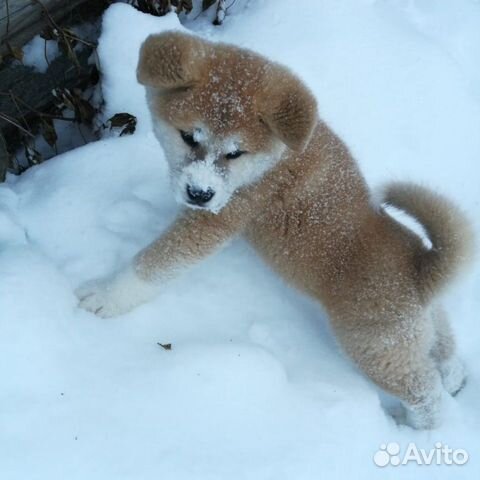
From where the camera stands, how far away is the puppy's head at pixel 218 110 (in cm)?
213

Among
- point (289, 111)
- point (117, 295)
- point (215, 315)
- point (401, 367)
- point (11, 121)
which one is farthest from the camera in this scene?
point (11, 121)

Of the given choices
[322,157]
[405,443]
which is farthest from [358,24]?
[405,443]

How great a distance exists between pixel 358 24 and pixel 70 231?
82.4 inches

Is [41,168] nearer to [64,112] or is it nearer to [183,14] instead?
[64,112]

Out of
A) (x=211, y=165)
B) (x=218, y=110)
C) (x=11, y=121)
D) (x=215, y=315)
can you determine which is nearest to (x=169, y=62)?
(x=218, y=110)

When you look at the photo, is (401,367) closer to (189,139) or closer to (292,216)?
(292,216)

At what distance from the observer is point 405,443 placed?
95.9 inches

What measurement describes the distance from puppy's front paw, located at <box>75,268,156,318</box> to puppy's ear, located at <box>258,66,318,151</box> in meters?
0.82

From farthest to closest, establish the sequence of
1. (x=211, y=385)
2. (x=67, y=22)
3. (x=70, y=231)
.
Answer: (x=67, y=22)
(x=70, y=231)
(x=211, y=385)

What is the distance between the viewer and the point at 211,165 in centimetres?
218

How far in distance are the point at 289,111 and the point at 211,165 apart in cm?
33

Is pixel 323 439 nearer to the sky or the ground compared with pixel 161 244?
nearer to the ground

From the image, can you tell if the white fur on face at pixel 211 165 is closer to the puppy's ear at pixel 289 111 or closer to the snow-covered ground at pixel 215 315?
the puppy's ear at pixel 289 111

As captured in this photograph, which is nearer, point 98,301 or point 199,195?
point 199,195
